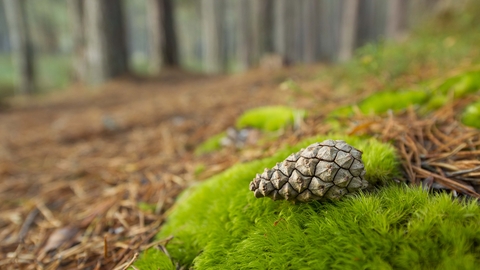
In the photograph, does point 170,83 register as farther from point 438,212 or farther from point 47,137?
point 438,212

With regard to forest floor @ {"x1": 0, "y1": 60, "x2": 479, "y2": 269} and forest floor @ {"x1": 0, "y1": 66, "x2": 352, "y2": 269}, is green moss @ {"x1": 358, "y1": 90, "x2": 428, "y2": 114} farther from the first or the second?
forest floor @ {"x1": 0, "y1": 66, "x2": 352, "y2": 269}

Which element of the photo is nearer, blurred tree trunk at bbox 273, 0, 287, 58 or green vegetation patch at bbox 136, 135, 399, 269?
green vegetation patch at bbox 136, 135, 399, 269

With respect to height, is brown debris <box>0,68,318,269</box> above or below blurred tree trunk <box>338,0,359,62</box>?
below

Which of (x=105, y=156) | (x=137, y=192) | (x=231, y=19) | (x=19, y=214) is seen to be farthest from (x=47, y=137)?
(x=231, y=19)

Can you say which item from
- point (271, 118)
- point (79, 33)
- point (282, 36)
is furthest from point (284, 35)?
point (271, 118)

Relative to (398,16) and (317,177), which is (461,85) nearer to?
(317,177)

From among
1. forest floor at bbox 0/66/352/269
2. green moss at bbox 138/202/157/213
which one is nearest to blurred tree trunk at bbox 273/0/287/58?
forest floor at bbox 0/66/352/269
